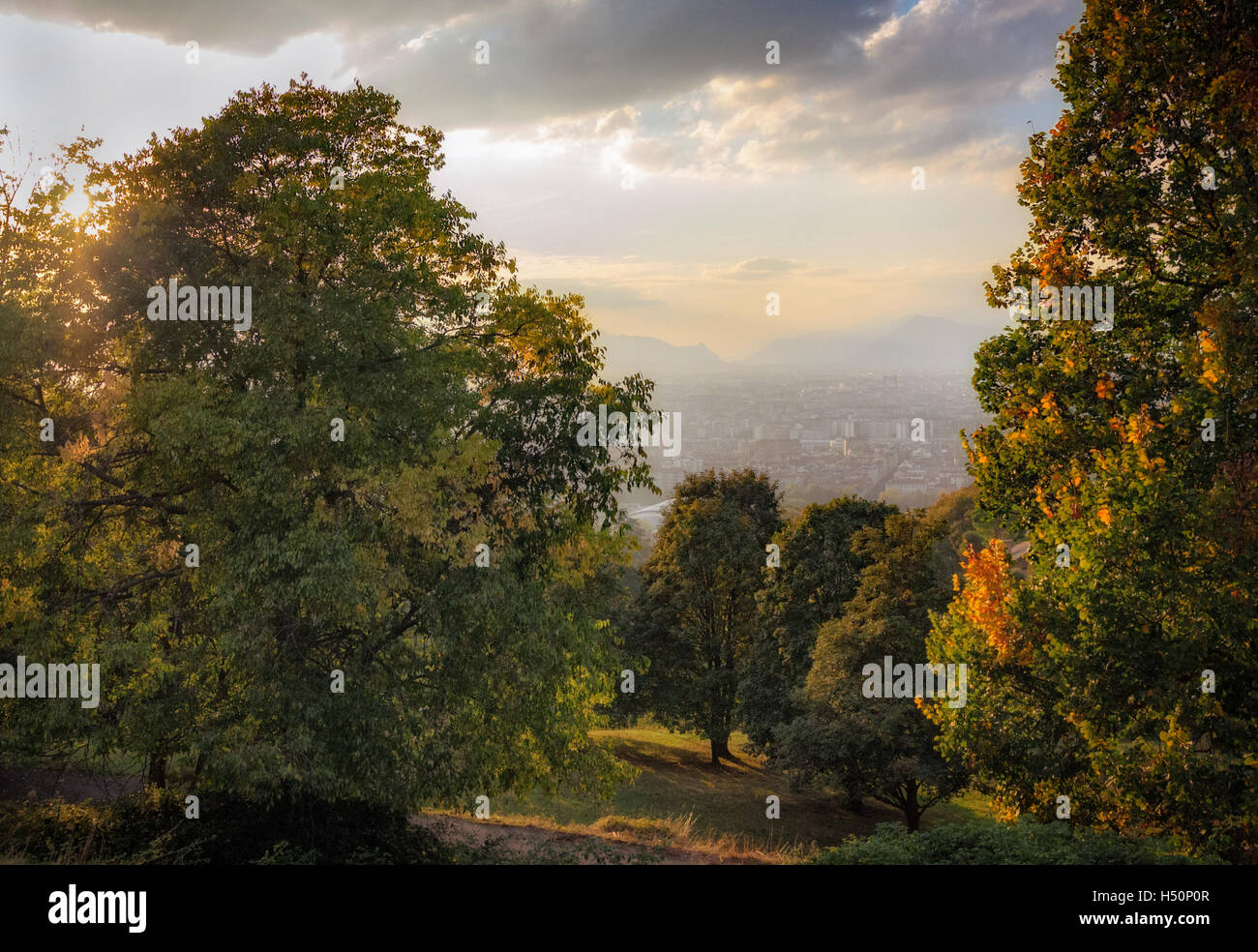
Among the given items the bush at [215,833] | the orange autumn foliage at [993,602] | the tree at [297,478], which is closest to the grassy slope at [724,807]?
the bush at [215,833]

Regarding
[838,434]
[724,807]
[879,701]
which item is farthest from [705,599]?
[838,434]

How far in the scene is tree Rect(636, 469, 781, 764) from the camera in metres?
36.5

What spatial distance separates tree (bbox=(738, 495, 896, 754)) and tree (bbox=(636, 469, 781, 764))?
285cm

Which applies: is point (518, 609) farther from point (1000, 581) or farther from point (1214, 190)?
point (1214, 190)

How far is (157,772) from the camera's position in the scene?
16.2m

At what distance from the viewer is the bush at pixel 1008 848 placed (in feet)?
35.8

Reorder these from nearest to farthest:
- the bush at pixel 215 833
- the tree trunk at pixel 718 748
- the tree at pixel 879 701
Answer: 1. the bush at pixel 215 833
2. the tree at pixel 879 701
3. the tree trunk at pixel 718 748

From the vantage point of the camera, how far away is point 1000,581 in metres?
15.3

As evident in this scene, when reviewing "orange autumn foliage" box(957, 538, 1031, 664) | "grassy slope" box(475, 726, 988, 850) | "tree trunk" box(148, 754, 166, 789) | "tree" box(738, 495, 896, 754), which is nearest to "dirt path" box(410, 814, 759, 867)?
"grassy slope" box(475, 726, 988, 850)

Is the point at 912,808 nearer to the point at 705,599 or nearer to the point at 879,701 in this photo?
the point at 879,701

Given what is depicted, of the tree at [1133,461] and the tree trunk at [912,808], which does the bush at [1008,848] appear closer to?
the tree at [1133,461]

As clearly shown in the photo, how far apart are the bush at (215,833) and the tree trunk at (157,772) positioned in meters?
1.13
